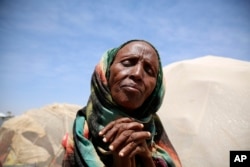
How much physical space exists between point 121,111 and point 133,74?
0.41ft

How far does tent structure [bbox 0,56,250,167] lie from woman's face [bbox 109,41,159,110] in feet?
5.00

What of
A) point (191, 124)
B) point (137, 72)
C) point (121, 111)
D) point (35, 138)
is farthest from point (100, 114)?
point (191, 124)

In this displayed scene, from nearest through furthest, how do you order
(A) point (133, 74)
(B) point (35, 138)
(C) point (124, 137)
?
1. (C) point (124, 137)
2. (A) point (133, 74)
3. (B) point (35, 138)

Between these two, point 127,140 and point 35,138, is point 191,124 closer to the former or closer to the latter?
point 35,138

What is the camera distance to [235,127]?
2.60 metres

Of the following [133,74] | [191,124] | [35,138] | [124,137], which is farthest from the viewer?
[191,124]

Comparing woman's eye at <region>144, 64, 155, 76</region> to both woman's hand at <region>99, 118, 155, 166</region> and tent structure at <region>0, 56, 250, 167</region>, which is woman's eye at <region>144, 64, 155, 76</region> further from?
tent structure at <region>0, 56, 250, 167</region>

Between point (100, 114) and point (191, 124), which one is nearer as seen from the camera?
point (100, 114)

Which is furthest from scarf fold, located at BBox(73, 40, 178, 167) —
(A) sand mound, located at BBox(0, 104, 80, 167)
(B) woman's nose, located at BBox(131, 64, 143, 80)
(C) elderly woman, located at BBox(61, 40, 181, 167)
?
(A) sand mound, located at BBox(0, 104, 80, 167)

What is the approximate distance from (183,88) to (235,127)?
29.4 inches

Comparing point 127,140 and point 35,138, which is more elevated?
point 127,140

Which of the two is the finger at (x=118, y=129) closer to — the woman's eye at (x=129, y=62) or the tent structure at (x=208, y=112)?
the woman's eye at (x=129, y=62)

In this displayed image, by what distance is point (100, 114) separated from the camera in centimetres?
87

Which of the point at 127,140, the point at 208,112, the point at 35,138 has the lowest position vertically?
the point at 35,138
